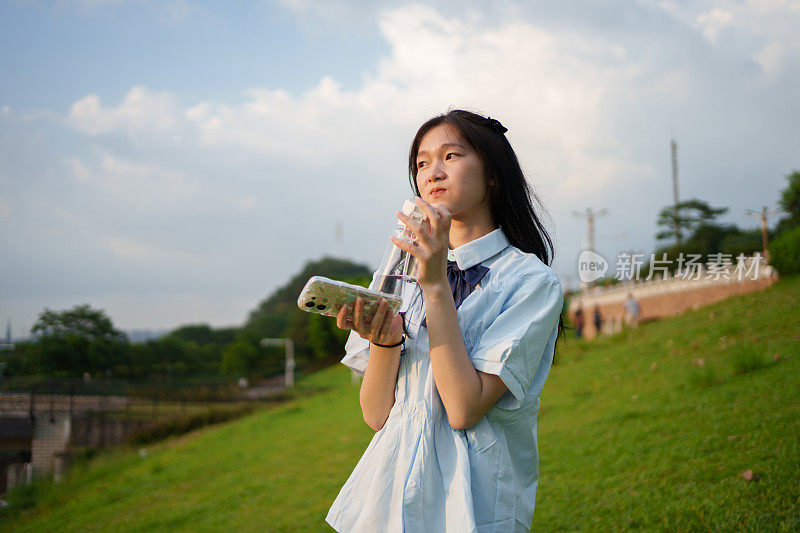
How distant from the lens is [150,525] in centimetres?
796

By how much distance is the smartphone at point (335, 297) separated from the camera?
110 cm

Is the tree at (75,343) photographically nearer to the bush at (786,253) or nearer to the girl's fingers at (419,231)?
the girl's fingers at (419,231)

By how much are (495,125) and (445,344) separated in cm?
71

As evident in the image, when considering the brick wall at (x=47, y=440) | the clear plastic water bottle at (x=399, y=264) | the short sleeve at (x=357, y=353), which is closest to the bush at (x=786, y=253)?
the short sleeve at (x=357, y=353)

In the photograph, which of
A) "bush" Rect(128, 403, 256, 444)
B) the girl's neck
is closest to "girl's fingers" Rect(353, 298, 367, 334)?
the girl's neck

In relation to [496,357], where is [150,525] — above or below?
below

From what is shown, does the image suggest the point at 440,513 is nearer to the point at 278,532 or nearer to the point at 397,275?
the point at 397,275

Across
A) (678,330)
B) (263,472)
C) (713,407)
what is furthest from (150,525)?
(678,330)

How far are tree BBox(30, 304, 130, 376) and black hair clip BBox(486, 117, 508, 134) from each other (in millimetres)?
10204

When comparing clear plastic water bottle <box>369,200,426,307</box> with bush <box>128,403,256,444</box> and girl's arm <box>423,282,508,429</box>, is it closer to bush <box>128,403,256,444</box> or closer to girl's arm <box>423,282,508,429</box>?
girl's arm <box>423,282,508,429</box>

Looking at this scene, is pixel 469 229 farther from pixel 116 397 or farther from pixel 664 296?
pixel 664 296

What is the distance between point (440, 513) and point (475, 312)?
1.46ft

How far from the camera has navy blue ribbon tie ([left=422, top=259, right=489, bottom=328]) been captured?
1407mm

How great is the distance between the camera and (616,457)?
518cm
